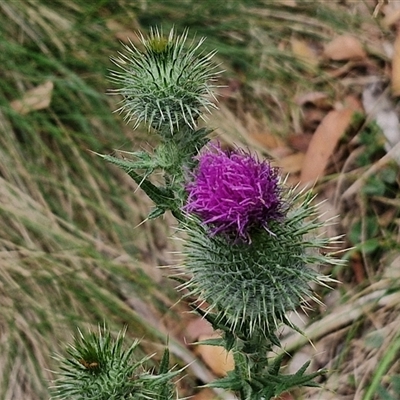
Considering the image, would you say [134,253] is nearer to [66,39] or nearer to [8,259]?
[8,259]

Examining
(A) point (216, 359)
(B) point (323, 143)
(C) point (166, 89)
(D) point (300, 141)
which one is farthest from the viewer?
(D) point (300, 141)

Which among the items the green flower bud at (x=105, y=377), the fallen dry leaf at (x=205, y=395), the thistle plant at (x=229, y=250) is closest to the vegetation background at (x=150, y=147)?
the fallen dry leaf at (x=205, y=395)

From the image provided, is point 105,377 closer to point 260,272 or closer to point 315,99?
point 260,272

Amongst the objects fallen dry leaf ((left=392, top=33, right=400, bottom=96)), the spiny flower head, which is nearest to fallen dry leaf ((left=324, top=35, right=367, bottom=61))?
fallen dry leaf ((left=392, top=33, right=400, bottom=96))

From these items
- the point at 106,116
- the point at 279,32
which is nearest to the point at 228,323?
the point at 106,116

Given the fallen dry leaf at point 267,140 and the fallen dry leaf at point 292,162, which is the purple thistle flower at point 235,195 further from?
the fallen dry leaf at point 267,140

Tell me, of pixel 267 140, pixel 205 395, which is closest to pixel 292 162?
pixel 267 140
